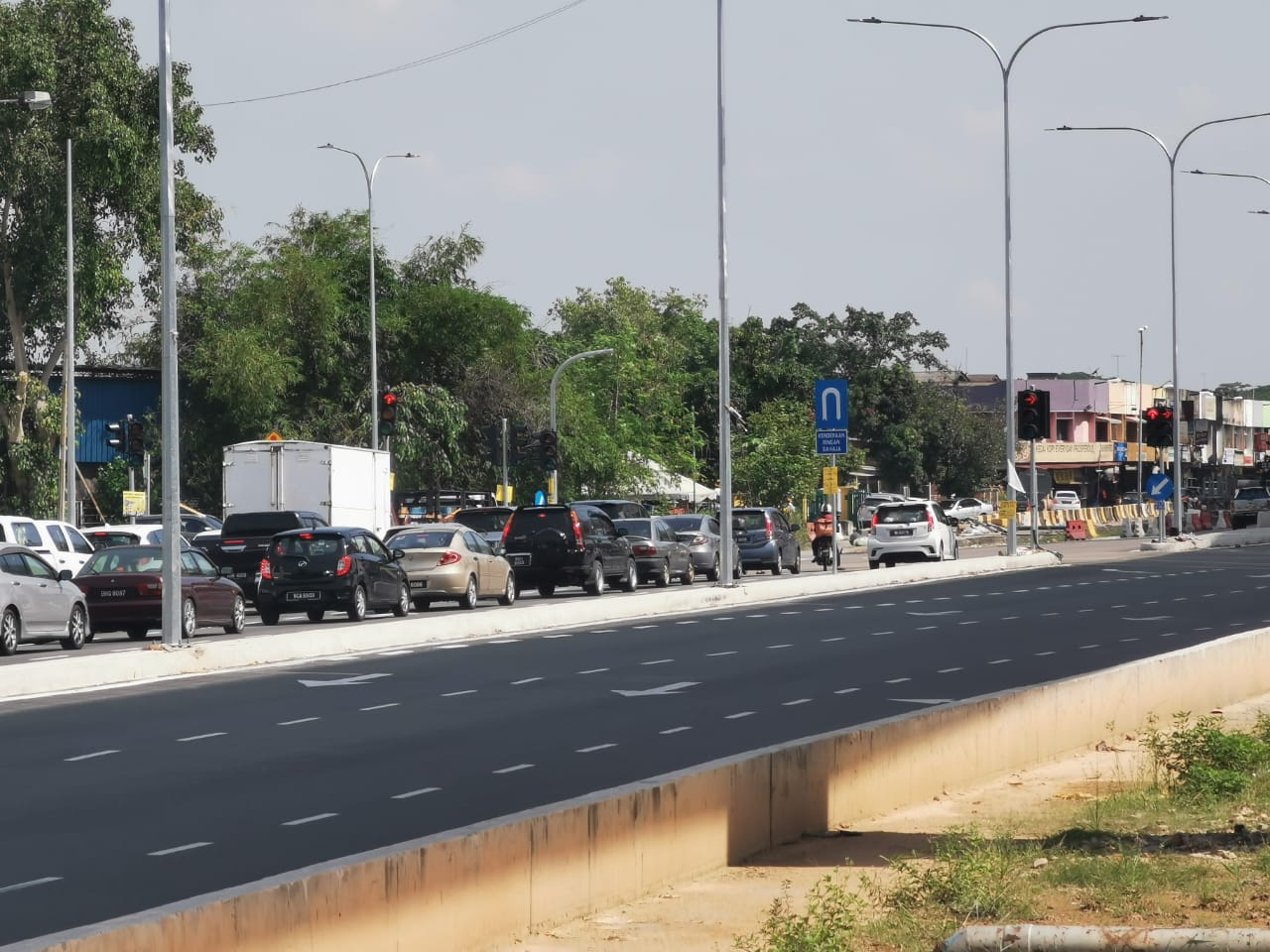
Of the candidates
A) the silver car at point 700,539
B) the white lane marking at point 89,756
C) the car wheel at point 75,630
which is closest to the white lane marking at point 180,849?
the white lane marking at point 89,756

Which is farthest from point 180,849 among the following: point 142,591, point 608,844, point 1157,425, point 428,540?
point 1157,425

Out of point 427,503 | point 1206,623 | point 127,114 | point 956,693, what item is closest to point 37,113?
point 127,114

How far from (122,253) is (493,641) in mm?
33167

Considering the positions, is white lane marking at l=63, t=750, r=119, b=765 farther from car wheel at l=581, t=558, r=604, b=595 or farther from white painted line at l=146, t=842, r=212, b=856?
car wheel at l=581, t=558, r=604, b=595

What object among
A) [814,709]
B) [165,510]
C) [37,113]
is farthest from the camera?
[37,113]

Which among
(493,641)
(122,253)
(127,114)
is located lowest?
(493,641)

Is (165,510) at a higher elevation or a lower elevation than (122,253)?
lower

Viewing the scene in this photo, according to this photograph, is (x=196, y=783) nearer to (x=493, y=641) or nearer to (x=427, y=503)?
(x=493, y=641)

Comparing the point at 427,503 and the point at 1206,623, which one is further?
the point at 427,503

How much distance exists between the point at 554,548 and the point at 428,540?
4.64 m

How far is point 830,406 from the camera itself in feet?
140

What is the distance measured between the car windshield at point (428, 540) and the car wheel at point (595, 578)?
512 centimetres

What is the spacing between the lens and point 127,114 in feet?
192

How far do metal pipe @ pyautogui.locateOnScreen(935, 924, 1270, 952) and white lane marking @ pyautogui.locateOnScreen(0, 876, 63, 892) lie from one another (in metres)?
4.80
